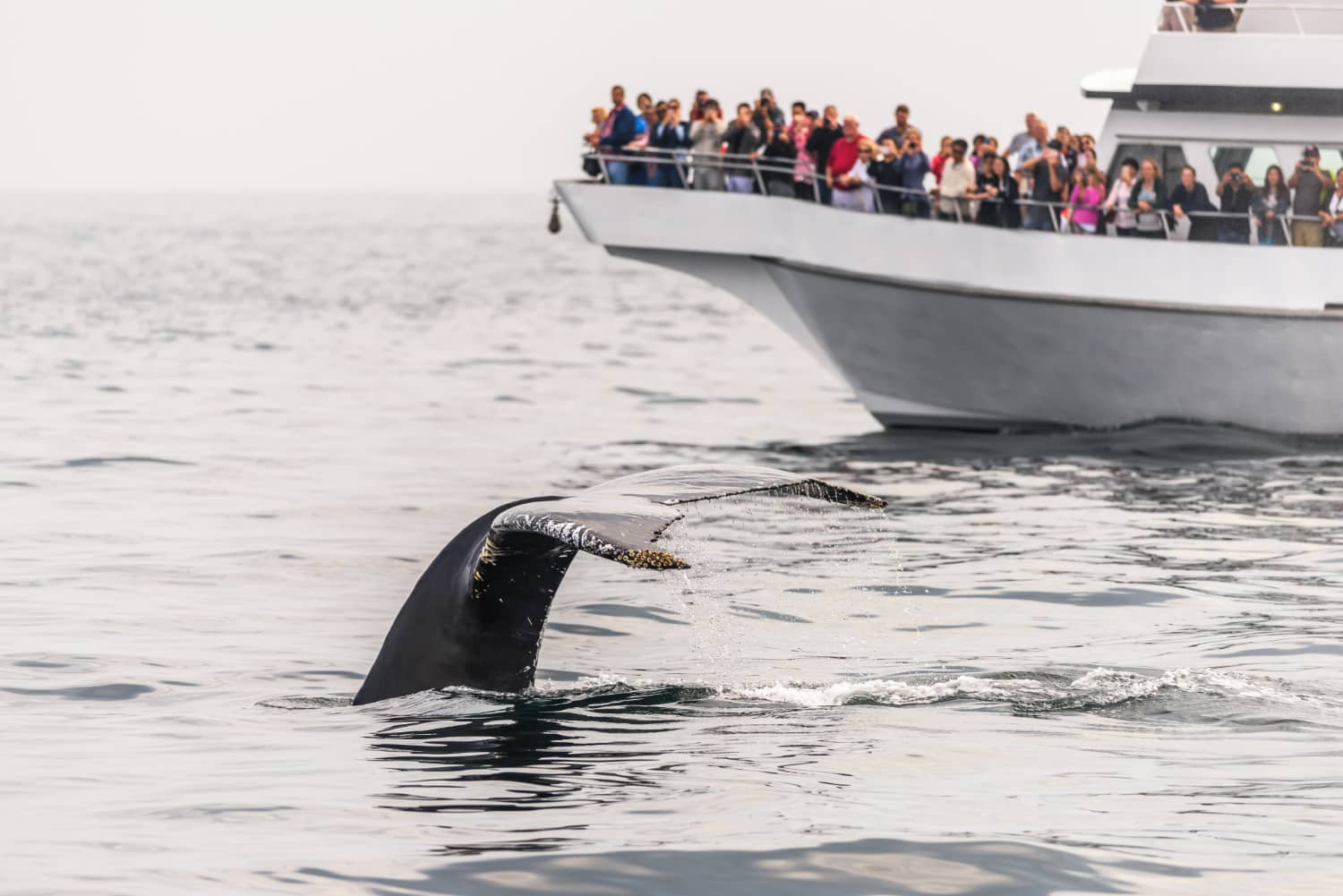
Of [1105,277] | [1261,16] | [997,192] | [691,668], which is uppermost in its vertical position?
[1261,16]

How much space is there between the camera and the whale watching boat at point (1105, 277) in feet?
81.0

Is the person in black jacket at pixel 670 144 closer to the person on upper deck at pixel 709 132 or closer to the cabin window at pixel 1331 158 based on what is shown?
the person on upper deck at pixel 709 132

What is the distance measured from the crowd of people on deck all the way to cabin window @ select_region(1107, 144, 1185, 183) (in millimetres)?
155

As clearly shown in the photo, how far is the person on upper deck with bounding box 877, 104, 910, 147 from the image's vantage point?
82.4 ft

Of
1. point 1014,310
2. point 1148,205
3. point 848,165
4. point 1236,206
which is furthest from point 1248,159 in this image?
point 848,165

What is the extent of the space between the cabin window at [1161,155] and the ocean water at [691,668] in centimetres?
341

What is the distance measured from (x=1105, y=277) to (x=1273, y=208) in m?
2.13

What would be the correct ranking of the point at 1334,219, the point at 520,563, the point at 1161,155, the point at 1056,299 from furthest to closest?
1. the point at 1161,155
2. the point at 1056,299
3. the point at 1334,219
4. the point at 520,563

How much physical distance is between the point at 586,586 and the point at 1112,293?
1105 centimetres

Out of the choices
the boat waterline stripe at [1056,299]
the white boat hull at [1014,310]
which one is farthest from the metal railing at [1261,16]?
the boat waterline stripe at [1056,299]

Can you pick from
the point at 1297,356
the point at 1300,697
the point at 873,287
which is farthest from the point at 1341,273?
the point at 1300,697

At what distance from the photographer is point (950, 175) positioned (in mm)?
25641

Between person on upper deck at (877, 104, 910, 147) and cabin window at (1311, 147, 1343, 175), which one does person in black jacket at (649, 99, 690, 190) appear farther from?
cabin window at (1311, 147, 1343, 175)

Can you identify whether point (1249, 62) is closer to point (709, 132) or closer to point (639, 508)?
point (709, 132)
